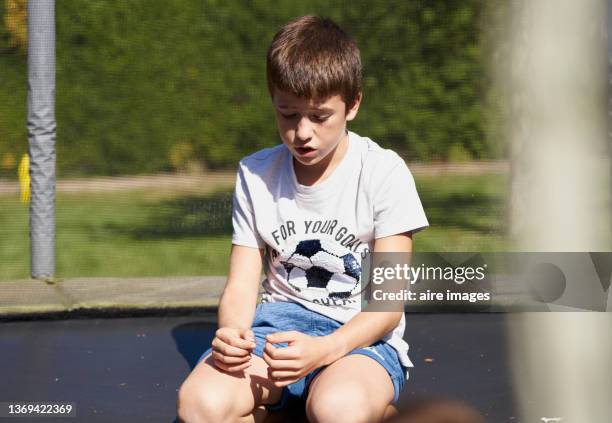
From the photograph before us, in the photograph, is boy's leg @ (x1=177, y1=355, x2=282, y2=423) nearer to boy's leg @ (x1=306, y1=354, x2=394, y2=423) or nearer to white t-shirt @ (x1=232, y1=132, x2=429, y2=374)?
boy's leg @ (x1=306, y1=354, x2=394, y2=423)

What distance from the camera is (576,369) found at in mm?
2012

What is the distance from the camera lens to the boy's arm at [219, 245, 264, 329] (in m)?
1.91

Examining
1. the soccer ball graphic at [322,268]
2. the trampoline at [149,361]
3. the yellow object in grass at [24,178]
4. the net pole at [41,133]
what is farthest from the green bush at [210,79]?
the soccer ball graphic at [322,268]

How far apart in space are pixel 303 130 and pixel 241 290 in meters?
0.33

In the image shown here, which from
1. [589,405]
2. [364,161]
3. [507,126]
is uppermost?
[507,126]

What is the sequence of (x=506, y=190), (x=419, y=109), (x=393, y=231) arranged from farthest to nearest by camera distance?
1. (x=419, y=109)
2. (x=506, y=190)
3. (x=393, y=231)

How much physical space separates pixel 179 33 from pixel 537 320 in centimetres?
293

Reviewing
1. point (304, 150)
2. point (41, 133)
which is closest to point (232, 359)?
point (304, 150)

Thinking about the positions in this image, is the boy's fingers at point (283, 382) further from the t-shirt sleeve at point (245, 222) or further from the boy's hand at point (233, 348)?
the t-shirt sleeve at point (245, 222)

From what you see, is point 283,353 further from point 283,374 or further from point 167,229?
point 167,229

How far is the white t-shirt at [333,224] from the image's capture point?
1935 mm

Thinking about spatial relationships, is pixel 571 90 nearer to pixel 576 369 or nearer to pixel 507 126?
pixel 576 369

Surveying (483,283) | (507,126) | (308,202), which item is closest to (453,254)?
(483,283)

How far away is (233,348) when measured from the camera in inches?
69.2
